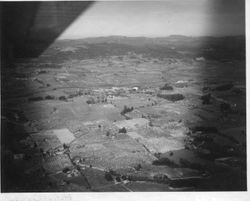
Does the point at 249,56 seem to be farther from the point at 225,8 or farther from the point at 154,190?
the point at 154,190

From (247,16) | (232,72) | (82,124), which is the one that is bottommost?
(82,124)

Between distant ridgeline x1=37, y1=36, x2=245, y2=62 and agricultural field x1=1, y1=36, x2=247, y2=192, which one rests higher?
distant ridgeline x1=37, y1=36, x2=245, y2=62

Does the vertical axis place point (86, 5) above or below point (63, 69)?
above

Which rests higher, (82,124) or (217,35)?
(217,35)

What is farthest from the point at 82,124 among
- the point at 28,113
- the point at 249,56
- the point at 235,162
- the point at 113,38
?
the point at 249,56

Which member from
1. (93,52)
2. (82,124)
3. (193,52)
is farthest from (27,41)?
(193,52)

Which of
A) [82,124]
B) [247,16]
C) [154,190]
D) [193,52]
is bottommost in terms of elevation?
[154,190]

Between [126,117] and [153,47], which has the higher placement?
[153,47]

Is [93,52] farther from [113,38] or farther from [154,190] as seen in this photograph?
[154,190]

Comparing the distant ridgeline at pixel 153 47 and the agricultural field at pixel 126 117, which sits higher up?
the distant ridgeline at pixel 153 47
